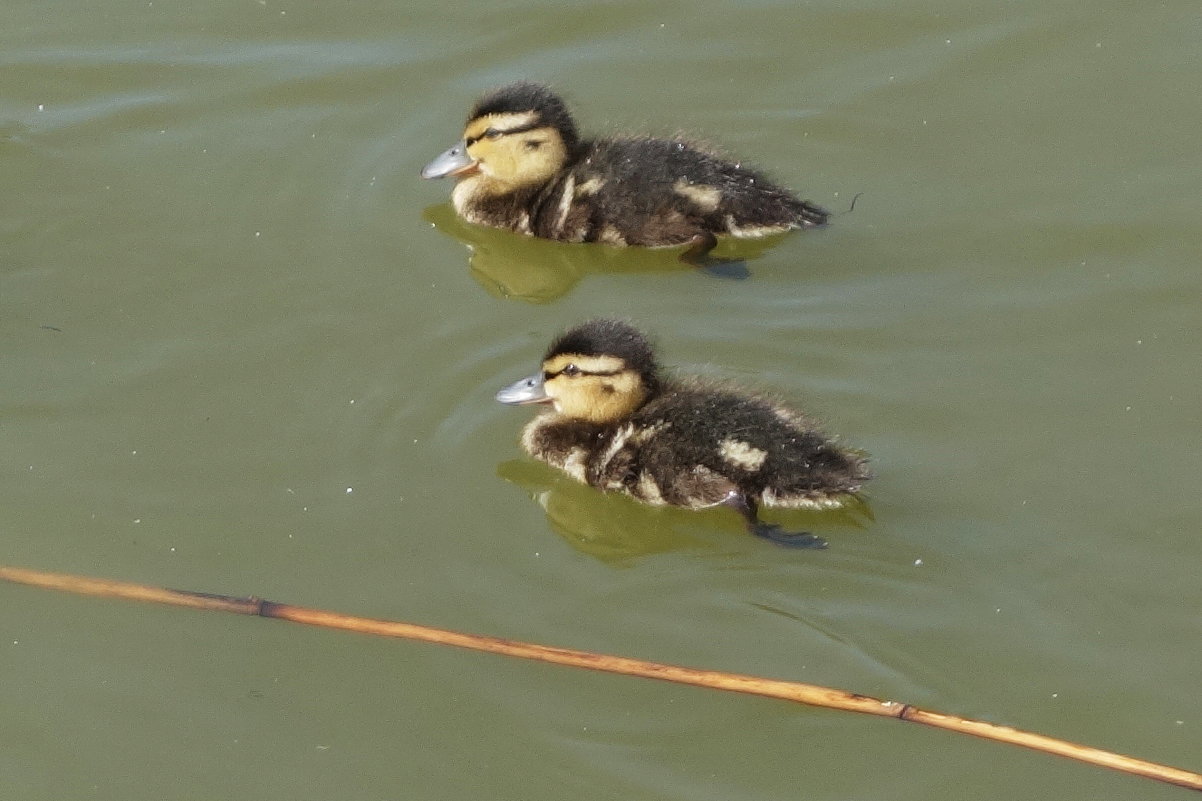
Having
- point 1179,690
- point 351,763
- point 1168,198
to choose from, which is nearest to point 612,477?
point 351,763

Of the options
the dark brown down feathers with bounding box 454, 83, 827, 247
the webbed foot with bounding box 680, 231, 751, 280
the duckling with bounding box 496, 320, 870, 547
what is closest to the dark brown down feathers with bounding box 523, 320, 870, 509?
the duckling with bounding box 496, 320, 870, 547

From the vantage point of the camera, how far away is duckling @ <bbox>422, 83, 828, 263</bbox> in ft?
16.8

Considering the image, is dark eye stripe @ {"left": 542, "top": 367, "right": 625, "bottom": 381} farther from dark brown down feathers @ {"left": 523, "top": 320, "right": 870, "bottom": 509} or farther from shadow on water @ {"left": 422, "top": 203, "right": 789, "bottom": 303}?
shadow on water @ {"left": 422, "top": 203, "right": 789, "bottom": 303}

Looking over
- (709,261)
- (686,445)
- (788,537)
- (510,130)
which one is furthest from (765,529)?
(510,130)

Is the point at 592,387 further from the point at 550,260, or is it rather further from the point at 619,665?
the point at 550,260

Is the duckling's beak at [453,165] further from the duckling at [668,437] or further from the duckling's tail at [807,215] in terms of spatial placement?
the duckling at [668,437]

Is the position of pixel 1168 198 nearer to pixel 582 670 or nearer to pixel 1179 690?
pixel 1179 690

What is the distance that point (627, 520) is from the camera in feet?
14.0

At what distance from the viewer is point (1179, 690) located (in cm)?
355

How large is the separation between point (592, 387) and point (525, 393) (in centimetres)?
19

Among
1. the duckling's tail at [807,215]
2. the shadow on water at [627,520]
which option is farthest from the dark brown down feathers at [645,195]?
the shadow on water at [627,520]

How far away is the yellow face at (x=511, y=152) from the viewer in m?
5.39

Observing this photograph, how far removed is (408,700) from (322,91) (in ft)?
9.69

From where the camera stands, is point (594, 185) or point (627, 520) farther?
point (594, 185)
